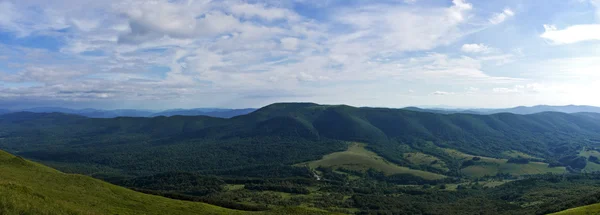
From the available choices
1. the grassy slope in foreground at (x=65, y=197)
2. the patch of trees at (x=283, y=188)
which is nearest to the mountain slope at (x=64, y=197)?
the grassy slope in foreground at (x=65, y=197)

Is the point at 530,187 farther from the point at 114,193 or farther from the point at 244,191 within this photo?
the point at 114,193

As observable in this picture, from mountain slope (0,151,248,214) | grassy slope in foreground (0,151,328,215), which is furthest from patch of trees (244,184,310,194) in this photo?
mountain slope (0,151,248,214)

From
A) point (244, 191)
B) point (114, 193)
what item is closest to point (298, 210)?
point (114, 193)

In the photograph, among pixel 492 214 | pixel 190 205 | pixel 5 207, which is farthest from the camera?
pixel 492 214

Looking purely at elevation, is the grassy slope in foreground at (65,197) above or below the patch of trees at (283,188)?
above

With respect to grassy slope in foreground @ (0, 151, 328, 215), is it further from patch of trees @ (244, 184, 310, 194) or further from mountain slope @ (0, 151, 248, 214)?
patch of trees @ (244, 184, 310, 194)

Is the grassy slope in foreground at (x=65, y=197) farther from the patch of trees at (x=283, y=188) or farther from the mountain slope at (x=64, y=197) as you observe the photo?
the patch of trees at (x=283, y=188)

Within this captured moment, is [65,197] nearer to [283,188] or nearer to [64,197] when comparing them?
[64,197]

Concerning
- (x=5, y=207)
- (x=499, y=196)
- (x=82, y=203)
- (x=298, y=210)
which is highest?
(x=5, y=207)
